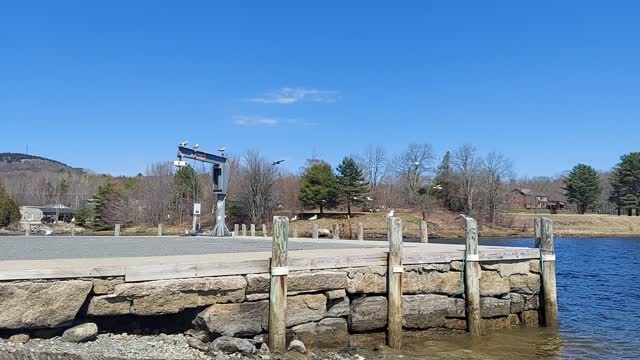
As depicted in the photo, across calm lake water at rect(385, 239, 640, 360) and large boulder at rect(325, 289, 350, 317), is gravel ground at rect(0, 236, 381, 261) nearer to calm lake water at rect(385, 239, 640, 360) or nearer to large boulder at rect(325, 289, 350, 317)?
large boulder at rect(325, 289, 350, 317)

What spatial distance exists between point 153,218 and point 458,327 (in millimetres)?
68748

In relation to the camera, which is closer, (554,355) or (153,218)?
(554,355)

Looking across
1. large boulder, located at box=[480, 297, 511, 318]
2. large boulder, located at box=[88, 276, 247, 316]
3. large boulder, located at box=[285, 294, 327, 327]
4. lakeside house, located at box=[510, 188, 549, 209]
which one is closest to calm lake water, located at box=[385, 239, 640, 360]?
large boulder, located at box=[480, 297, 511, 318]

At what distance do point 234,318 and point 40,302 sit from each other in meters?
2.97

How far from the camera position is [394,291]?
416 inches

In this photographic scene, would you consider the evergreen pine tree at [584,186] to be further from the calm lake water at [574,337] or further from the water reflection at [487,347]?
the water reflection at [487,347]

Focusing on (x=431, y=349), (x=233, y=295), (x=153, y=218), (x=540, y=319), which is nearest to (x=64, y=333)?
(x=233, y=295)

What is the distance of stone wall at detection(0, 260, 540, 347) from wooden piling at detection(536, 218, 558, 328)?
0.59ft

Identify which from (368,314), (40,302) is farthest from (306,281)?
(40,302)

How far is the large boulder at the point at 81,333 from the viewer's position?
7.96m

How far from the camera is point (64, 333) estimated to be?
802 cm

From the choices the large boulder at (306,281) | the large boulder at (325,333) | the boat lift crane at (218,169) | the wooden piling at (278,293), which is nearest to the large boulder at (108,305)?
the large boulder at (306,281)

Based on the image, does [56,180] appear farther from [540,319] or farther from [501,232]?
[540,319]

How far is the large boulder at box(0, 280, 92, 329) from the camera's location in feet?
24.8
